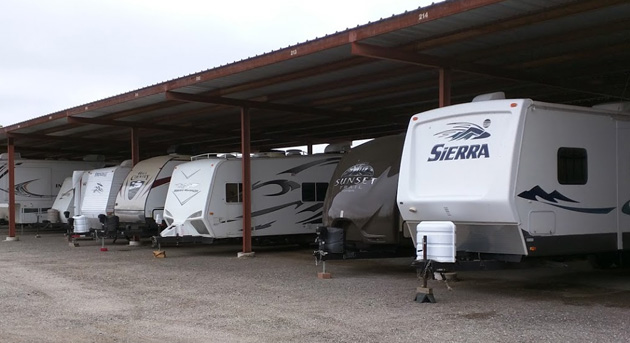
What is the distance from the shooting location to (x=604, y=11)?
9.34 meters

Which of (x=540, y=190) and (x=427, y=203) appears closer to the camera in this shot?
(x=540, y=190)

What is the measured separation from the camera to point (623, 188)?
9.97 metres

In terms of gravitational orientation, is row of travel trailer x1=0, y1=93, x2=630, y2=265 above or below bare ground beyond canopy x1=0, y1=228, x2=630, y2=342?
above

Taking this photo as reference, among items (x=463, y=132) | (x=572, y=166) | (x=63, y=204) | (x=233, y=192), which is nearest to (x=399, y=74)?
(x=463, y=132)

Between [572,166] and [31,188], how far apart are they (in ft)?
73.0

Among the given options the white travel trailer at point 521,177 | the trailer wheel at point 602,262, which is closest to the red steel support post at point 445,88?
the white travel trailer at point 521,177

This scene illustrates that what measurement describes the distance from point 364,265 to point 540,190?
586cm

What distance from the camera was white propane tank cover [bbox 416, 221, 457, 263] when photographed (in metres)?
8.89

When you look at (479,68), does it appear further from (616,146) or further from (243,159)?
(243,159)

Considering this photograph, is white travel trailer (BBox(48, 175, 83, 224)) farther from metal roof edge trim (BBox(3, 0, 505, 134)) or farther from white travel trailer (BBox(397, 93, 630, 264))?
white travel trailer (BBox(397, 93, 630, 264))

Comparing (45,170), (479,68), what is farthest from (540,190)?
(45,170)

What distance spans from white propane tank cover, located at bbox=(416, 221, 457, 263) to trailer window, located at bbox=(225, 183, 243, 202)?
8516mm

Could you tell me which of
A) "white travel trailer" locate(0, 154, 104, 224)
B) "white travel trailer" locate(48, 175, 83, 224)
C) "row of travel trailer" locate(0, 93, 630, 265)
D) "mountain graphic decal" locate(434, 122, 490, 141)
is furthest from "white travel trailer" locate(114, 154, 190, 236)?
"mountain graphic decal" locate(434, 122, 490, 141)

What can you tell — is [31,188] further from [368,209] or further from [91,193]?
[368,209]
